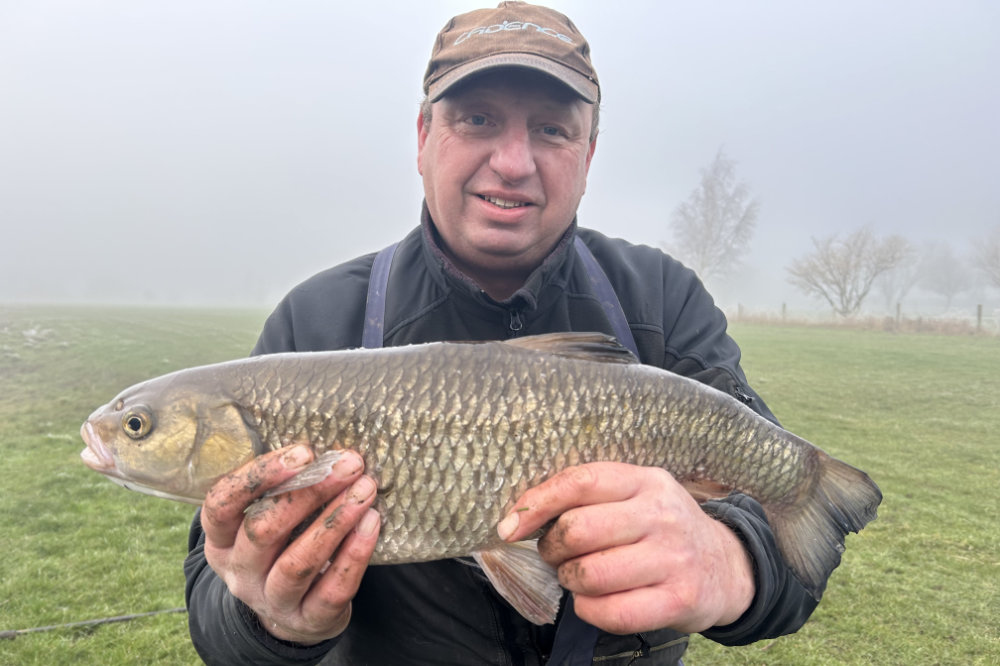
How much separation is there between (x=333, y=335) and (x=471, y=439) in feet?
2.70

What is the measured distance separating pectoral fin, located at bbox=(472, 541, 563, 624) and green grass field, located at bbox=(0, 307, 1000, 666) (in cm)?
306

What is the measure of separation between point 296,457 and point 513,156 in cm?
123

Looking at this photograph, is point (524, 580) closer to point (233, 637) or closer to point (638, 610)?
point (638, 610)

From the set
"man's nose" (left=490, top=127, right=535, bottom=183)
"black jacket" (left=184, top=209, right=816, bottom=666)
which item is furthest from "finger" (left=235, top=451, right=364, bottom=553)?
"man's nose" (left=490, top=127, right=535, bottom=183)

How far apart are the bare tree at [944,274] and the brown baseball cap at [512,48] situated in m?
125

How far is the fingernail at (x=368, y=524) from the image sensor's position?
161 centimetres

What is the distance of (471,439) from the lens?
1.73 meters

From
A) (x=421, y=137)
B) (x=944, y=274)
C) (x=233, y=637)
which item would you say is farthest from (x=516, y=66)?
(x=944, y=274)

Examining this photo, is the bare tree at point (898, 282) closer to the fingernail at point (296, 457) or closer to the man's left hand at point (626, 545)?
the man's left hand at point (626, 545)

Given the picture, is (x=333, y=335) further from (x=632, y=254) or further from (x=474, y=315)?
(x=632, y=254)

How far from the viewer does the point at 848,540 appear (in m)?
6.05

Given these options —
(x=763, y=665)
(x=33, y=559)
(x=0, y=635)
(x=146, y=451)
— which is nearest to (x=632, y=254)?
(x=146, y=451)

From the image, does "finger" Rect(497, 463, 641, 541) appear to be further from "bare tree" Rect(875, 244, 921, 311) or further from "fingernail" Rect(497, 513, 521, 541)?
"bare tree" Rect(875, 244, 921, 311)

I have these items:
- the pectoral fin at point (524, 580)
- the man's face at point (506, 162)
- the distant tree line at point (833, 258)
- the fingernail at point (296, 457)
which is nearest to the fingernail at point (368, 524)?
the fingernail at point (296, 457)
